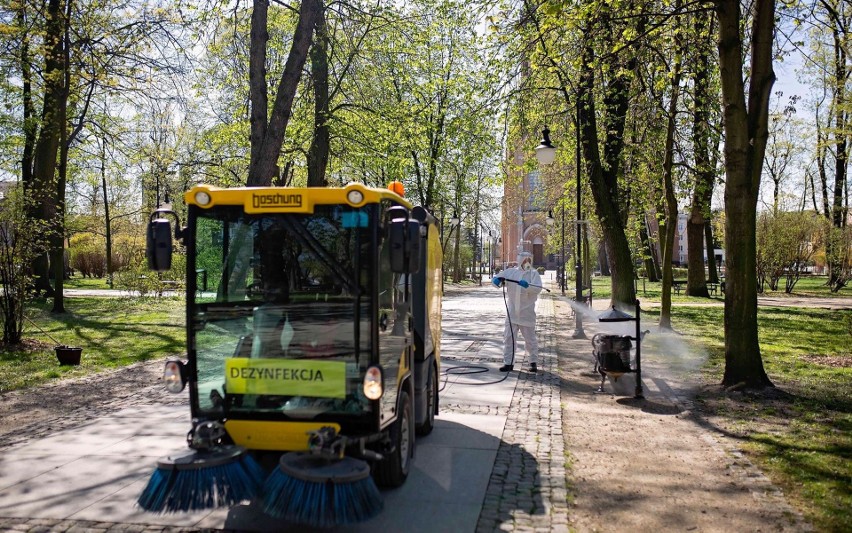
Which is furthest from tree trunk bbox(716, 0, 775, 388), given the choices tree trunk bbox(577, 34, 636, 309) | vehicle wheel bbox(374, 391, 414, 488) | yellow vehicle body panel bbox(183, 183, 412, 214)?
tree trunk bbox(577, 34, 636, 309)

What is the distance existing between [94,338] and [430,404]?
37.6ft

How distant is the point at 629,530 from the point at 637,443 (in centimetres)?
240

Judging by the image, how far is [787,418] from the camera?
25.7ft

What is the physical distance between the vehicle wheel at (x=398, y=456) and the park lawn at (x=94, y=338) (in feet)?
23.7

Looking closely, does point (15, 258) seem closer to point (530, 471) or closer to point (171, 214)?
point (171, 214)

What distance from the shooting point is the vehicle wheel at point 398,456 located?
17.6 feet

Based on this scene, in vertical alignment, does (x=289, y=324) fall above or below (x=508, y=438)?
above

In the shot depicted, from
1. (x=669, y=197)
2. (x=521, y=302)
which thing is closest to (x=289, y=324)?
(x=521, y=302)

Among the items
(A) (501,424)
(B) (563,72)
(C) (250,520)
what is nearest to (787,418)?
(A) (501,424)

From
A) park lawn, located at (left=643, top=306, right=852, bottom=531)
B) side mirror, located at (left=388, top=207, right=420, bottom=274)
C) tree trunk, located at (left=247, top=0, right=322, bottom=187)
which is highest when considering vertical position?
tree trunk, located at (left=247, top=0, right=322, bottom=187)

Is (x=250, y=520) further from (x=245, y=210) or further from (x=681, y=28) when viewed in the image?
(x=681, y=28)

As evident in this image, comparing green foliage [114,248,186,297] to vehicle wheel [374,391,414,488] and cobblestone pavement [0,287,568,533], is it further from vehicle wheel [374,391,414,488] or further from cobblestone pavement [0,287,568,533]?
vehicle wheel [374,391,414,488]

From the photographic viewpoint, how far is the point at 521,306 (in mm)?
11180

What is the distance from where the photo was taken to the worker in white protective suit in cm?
1105
